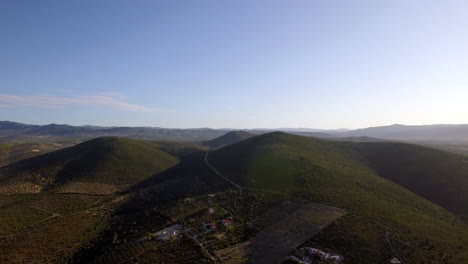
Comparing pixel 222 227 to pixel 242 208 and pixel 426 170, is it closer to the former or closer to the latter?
pixel 242 208

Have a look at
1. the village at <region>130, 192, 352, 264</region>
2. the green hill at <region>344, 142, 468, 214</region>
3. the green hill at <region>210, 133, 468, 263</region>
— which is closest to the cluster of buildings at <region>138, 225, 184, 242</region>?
the village at <region>130, 192, 352, 264</region>

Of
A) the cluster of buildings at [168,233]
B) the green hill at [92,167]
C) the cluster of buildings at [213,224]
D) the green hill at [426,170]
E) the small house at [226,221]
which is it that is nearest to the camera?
the cluster of buildings at [168,233]

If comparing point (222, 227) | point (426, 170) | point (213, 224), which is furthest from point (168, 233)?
point (426, 170)

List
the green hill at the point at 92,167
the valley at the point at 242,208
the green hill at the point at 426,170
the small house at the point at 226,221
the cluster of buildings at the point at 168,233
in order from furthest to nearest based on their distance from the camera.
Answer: the green hill at the point at 92,167
the green hill at the point at 426,170
the small house at the point at 226,221
the cluster of buildings at the point at 168,233
the valley at the point at 242,208

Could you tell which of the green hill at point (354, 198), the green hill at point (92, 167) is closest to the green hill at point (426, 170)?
the green hill at point (354, 198)

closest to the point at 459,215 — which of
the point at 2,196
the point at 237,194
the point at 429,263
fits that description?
the point at 429,263

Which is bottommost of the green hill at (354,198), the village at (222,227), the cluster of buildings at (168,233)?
the cluster of buildings at (168,233)

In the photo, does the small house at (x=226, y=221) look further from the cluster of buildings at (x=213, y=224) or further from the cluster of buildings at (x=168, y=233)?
the cluster of buildings at (x=168, y=233)

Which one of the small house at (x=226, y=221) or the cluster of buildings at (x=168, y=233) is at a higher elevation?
the small house at (x=226, y=221)
